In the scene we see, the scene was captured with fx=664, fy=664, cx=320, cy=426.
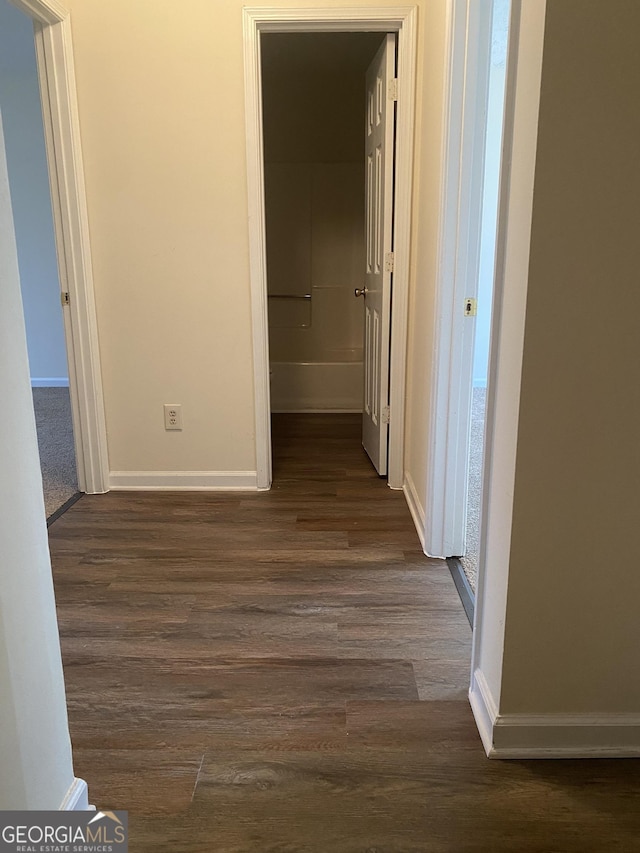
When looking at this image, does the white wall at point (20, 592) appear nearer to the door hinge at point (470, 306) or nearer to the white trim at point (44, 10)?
the door hinge at point (470, 306)

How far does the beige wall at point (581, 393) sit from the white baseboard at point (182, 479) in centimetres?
204

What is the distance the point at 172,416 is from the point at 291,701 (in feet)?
6.06

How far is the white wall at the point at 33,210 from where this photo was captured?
5.02 m

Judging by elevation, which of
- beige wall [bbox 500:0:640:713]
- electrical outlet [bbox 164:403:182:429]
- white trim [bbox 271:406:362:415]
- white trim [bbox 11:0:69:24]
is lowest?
white trim [bbox 271:406:362:415]

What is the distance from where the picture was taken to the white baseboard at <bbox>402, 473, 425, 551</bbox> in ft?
9.19

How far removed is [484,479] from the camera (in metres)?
1.67

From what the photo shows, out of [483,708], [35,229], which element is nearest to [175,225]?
[483,708]

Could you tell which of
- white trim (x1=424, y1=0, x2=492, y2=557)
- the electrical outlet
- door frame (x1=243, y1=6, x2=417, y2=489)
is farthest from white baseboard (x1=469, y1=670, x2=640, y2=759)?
the electrical outlet

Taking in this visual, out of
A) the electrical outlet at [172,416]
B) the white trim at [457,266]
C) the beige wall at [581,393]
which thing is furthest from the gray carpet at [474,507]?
the electrical outlet at [172,416]

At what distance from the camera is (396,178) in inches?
120

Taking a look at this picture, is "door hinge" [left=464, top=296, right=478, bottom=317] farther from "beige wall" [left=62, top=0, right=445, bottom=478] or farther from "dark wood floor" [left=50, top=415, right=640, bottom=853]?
"dark wood floor" [left=50, top=415, right=640, bottom=853]

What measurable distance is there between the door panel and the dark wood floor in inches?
28.9

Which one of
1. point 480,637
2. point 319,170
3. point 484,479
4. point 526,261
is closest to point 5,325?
point 526,261

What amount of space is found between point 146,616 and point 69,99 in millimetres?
2246
